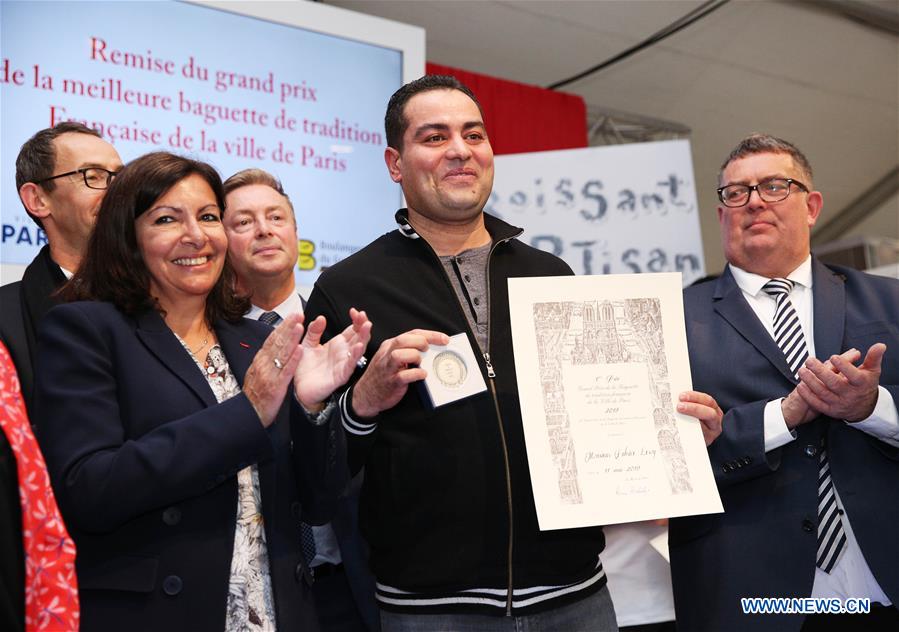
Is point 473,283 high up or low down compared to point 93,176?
down

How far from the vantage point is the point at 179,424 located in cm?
168

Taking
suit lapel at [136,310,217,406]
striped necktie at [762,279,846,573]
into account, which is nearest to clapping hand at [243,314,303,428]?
suit lapel at [136,310,217,406]

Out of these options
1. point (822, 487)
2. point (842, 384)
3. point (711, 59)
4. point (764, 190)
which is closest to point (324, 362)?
point (842, 384)

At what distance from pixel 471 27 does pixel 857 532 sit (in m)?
4.51

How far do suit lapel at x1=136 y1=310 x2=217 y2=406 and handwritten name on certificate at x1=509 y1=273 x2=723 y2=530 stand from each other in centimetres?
69

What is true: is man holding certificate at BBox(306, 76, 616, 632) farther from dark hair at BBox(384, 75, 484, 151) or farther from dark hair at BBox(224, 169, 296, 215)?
dark hair at BBox(224, 169, 296, 215)

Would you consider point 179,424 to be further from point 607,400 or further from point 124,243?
point 607,400

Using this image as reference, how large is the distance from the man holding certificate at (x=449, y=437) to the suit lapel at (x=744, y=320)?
65 cm

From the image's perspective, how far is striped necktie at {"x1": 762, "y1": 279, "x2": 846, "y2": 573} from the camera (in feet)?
7.38

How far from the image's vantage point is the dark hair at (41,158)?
8.66 feet

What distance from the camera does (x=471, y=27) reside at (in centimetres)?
588

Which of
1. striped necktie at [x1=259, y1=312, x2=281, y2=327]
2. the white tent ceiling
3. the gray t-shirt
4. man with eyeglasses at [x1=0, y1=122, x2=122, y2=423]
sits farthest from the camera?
the white tent ceiling

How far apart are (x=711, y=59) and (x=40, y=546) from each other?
631 cm

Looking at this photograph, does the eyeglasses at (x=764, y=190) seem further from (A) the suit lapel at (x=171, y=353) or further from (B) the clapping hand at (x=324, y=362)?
(A) the suit lapel at (x=171, y=353)
